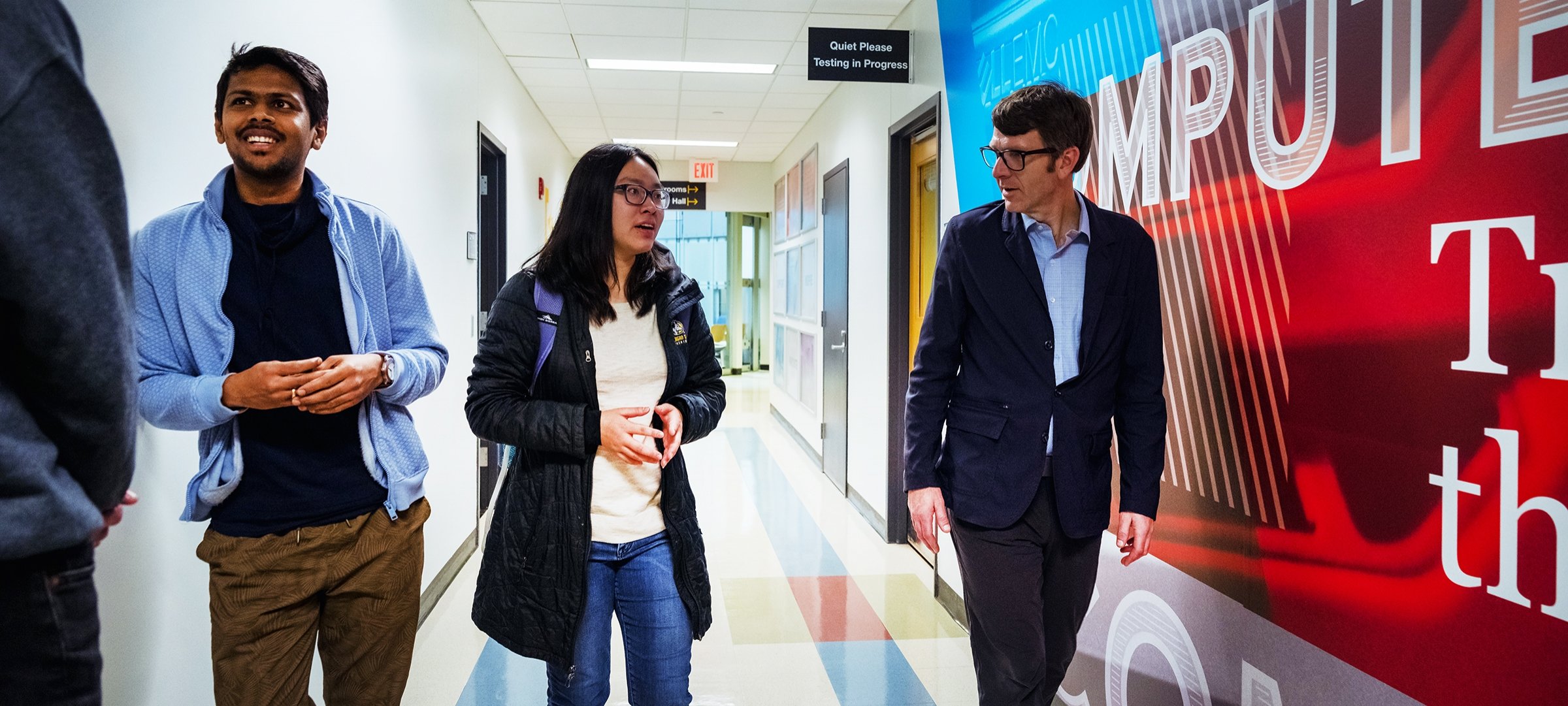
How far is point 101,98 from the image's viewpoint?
153cm

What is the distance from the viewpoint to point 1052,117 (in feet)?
5.69

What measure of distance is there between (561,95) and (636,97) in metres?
0.56

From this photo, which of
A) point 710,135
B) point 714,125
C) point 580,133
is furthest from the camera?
point 710,135

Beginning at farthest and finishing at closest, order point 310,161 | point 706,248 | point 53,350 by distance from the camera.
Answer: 1. point 706,248
2. point 310,161
3. point 53,350

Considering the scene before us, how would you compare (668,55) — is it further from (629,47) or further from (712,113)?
(712,113)

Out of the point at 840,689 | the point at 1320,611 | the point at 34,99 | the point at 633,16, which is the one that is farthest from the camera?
the point at 633,16

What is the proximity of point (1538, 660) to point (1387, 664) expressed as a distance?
0.26 metres

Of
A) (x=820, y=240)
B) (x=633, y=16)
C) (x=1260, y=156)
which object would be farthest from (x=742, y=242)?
(x=1260, y=156)

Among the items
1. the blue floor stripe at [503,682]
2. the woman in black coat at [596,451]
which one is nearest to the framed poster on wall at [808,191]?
the blue floor stripe at [503,682]

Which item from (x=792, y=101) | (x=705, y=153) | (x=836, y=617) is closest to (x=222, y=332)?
(x=836, y=617)

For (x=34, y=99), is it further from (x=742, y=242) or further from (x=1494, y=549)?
(x=742, y=242)

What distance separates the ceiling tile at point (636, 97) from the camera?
6496mm

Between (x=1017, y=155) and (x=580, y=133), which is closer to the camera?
(x=1017, y=155)

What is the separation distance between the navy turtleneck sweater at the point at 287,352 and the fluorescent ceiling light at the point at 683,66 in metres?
4.36
